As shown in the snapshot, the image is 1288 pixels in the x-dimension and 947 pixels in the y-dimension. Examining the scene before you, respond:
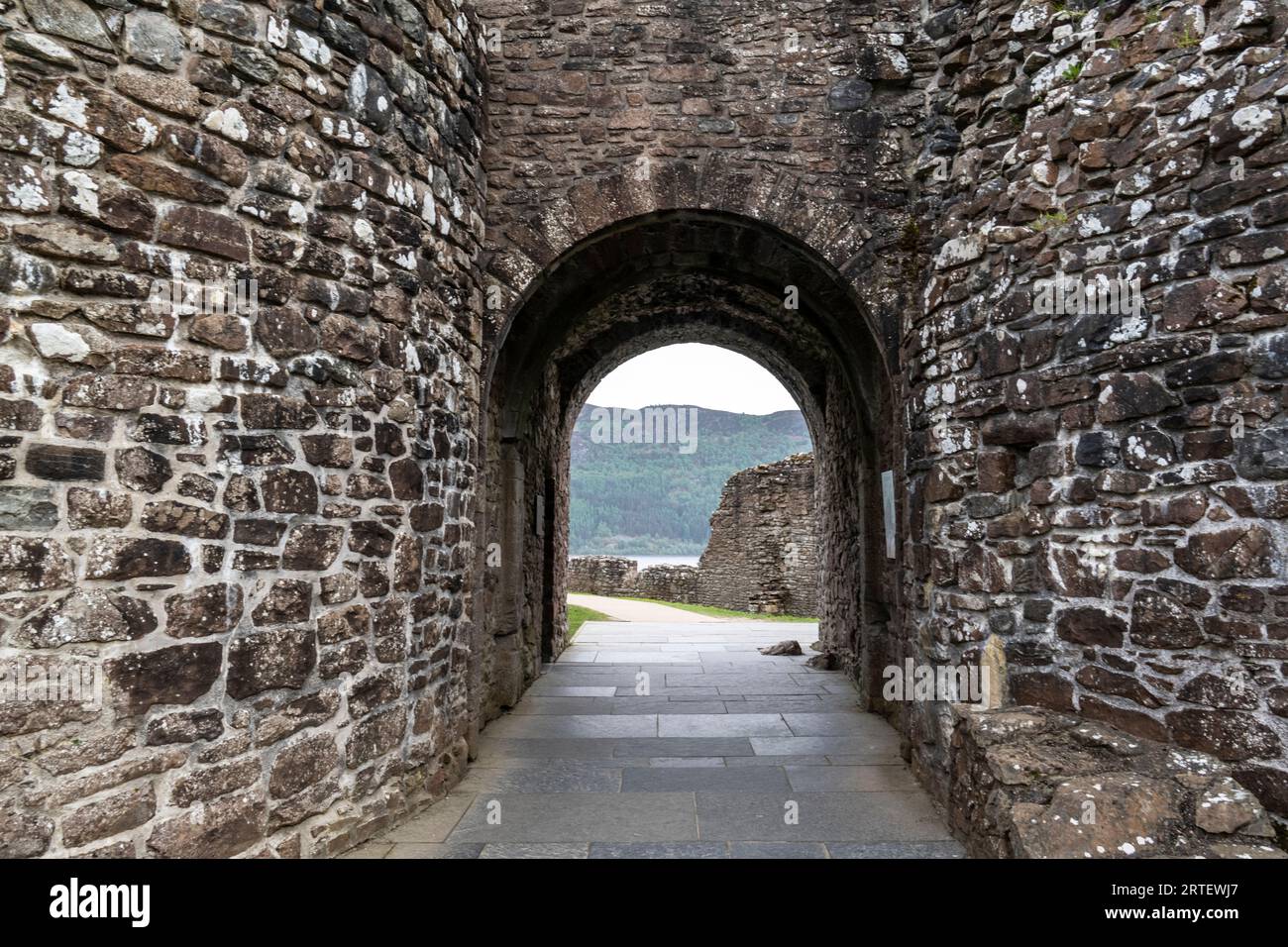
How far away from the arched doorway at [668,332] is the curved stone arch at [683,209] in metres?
0.04

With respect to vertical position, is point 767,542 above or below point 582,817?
above

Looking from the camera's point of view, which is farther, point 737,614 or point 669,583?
point 669,583

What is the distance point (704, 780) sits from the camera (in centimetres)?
442

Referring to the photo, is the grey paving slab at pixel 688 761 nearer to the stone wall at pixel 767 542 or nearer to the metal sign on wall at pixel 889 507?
the metal sign on wall at pixel 889 507

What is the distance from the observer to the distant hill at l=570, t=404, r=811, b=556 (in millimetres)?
79312

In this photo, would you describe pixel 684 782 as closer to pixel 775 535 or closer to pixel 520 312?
pixel 520 312

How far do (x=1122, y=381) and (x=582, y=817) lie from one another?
3279 mm

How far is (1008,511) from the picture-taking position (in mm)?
3828

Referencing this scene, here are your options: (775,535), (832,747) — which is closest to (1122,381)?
(832,747)

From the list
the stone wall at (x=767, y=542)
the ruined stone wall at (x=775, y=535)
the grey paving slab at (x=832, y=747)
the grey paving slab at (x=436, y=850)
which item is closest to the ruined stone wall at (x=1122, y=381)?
the grey paving slab at (x=832, y=747)

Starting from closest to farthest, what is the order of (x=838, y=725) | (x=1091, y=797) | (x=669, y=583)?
(x=1091, y=797), (x=838, y=725), (x=669, y=583)

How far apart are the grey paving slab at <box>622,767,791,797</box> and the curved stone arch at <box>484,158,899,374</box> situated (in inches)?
104

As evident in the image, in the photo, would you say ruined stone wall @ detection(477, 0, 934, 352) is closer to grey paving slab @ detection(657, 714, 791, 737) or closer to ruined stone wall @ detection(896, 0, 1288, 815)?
ruined stone wall @ detection(896, 0, 1288, 815)

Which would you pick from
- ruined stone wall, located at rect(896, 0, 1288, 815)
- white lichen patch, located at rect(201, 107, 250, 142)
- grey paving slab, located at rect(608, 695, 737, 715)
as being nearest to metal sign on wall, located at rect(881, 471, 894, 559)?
ruined stone wall, located at rect(896, 0, 1288, 815)
